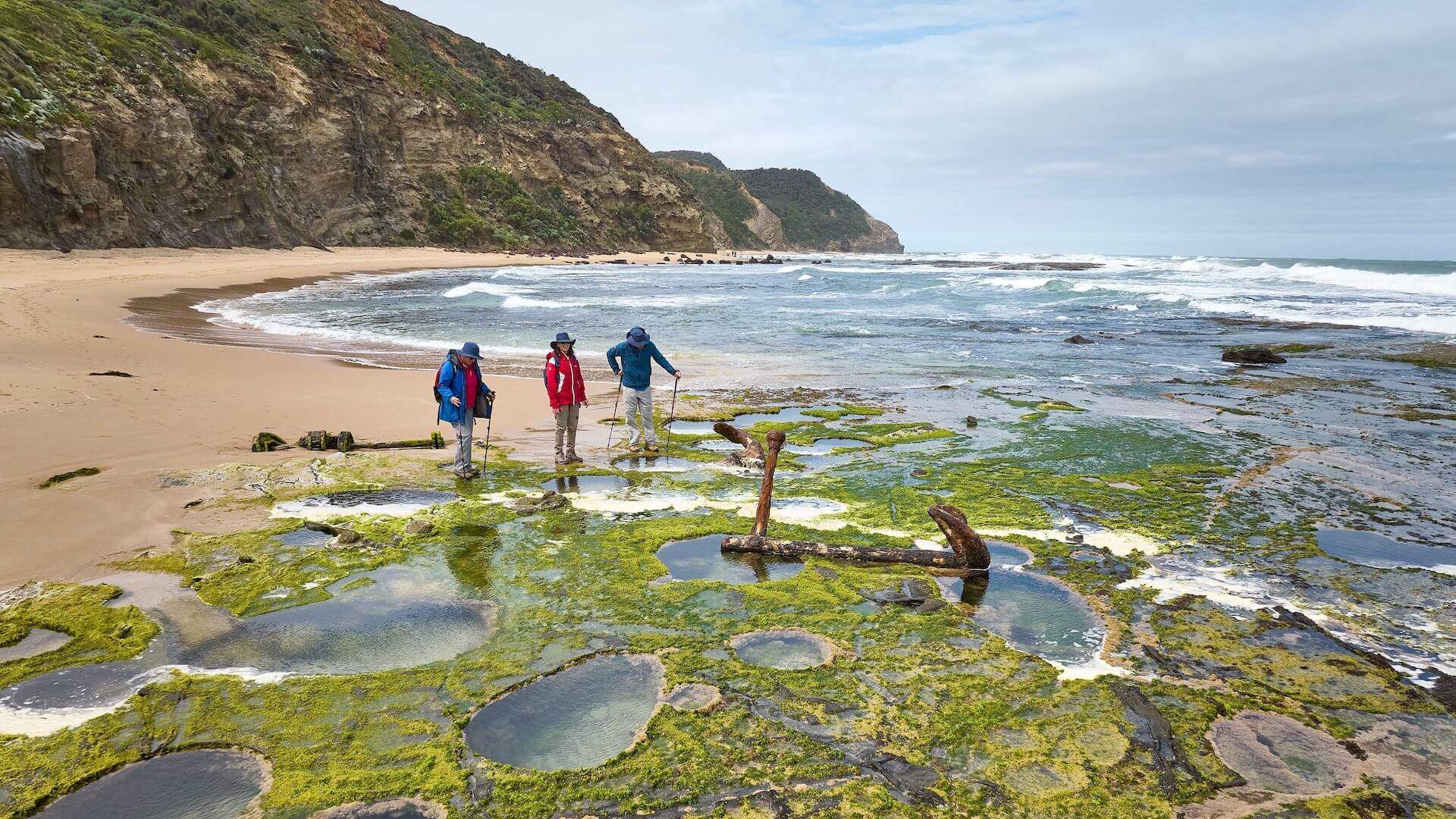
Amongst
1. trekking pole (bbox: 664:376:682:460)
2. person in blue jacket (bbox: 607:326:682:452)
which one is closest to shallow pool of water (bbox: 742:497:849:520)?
trekking pole (bbox: 664:376:682:460)

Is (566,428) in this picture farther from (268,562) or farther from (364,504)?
(268,562)

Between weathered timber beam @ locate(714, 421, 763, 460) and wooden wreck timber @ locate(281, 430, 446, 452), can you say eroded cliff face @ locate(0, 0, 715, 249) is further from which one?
weathered timber beam @ locate(714, 421, 763, 460)

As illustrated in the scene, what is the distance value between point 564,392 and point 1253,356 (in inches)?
749

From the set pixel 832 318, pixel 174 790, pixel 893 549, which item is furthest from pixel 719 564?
pixel 832 318

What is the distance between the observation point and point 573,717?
4.14 m

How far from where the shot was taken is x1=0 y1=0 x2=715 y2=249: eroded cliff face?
3206 cm

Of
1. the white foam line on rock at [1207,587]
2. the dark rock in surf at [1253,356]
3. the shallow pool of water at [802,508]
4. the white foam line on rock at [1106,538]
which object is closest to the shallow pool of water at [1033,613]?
the white foam line on rock at [1207,587]

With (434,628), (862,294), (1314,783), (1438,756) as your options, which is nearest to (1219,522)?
(1438,756)

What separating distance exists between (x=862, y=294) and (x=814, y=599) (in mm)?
42437

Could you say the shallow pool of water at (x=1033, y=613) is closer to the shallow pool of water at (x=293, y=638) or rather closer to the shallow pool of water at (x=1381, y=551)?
the shallow pool of water at (x=1381, y=551)

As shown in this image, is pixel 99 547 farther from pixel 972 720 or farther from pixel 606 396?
pixel 606 396

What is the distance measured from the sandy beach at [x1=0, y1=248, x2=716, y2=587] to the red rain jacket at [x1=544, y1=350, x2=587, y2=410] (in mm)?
930

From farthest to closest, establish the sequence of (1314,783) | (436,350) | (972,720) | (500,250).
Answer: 1. (500,250)
2. (436,350)
3. (972,720)
4. (1314,783)

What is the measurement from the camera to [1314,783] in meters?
3.67
